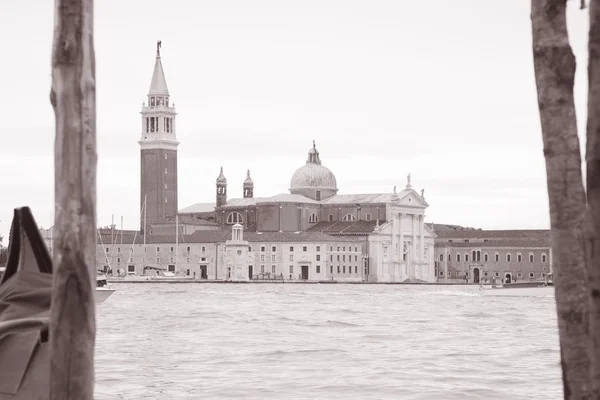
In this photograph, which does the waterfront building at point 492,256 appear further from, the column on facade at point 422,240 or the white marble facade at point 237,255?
the white marble facade at point 237,255

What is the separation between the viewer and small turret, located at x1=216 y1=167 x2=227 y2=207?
251 ft

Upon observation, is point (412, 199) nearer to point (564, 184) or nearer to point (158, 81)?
point (158, 81)

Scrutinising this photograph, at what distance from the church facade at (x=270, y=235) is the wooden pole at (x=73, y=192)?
62.5 m

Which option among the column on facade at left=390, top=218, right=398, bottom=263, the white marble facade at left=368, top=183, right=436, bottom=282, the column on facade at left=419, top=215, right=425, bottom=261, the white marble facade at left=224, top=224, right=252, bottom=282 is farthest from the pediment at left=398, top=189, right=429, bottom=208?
the white marble facade at left=224, top=224, right=252, bottom=282

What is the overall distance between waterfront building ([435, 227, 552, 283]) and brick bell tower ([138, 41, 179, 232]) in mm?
16133

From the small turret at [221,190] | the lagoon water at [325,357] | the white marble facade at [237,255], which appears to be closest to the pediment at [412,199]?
the white marble facade at [237,255]

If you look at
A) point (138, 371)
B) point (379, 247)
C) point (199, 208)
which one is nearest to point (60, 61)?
point (138, 371)

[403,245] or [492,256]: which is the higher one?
[403,245]

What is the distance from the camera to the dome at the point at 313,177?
239 feet

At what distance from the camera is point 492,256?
72.8 m

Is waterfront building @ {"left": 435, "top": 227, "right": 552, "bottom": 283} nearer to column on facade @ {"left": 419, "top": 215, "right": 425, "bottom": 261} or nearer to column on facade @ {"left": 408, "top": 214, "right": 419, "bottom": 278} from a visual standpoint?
column on facade @ {"left": 419, "top": 215, "right": 425, "bottom": 261}

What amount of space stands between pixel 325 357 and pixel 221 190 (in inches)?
2473

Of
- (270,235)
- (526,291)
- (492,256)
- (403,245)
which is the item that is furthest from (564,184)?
(492,256)

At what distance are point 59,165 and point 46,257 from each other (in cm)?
74
